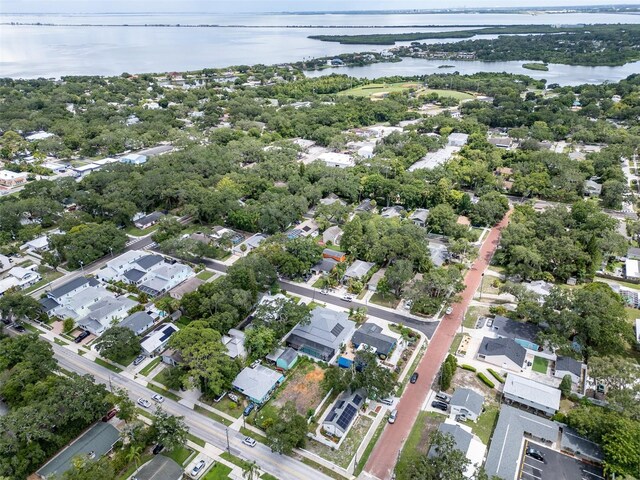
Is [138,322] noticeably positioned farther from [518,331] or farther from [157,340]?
[518,331]

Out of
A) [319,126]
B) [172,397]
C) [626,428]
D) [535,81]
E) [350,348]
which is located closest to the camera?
[626,428]

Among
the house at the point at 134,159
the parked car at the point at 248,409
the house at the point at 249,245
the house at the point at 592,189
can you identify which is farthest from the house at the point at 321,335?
the house at the point at 134,159

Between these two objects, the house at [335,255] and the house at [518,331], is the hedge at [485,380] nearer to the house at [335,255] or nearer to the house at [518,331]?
the house at [518,331]

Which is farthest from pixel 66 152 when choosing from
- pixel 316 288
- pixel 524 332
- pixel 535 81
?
pixel 535 81

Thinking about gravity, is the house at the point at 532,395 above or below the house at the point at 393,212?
below

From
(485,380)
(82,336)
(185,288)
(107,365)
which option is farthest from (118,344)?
(485,380)

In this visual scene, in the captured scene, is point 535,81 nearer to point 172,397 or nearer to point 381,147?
point 381,147

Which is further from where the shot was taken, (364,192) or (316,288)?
(364,192)
